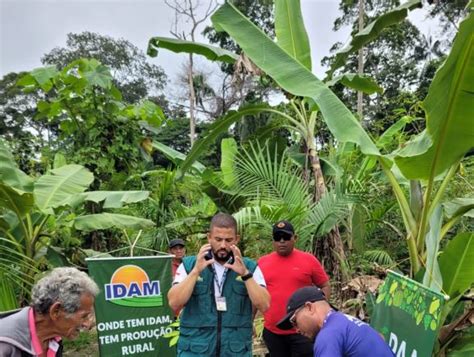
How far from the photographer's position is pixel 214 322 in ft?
8.93

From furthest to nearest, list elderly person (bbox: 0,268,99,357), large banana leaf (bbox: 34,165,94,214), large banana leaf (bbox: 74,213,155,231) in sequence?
1. large banana leaf (bbox: 74,213,155,231)
2. large banana leaf (bbox: 34,165,94,214)
3. elderly person (bbox: 0,268,99,357)

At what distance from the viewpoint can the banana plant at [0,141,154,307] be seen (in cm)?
451

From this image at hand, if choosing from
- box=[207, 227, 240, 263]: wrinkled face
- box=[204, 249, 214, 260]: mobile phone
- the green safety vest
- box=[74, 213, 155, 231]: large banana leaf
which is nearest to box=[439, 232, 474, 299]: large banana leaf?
the green safety vest

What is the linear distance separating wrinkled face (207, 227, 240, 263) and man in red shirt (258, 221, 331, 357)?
3.92 feet

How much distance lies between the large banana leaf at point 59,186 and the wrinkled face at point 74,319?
131 inches

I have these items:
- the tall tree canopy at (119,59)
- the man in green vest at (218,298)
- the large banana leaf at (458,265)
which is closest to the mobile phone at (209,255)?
the man in green vest at (218,298)

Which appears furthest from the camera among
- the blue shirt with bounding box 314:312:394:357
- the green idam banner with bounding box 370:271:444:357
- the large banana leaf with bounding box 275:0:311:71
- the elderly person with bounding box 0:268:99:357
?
the large banana leaf with bounding box 275:0:311:71

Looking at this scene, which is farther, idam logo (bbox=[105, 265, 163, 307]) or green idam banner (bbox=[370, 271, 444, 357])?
idam logo (bbox=[105, 265, 163, 307])

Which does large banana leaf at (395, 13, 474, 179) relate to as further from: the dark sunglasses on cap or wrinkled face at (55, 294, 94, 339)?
wrinkled face at (55, 294, 94, 339)

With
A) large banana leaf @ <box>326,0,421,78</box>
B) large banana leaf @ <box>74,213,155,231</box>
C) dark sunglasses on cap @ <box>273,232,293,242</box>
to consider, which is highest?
large banana leaf @ <box>326,0,421,78</box>

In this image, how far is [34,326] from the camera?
1761mm

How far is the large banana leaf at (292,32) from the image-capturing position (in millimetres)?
4984

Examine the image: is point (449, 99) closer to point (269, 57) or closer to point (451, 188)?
point (269, 57)

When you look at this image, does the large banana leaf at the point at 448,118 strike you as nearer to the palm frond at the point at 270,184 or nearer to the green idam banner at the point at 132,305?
the palm frond at the point at 270,184
